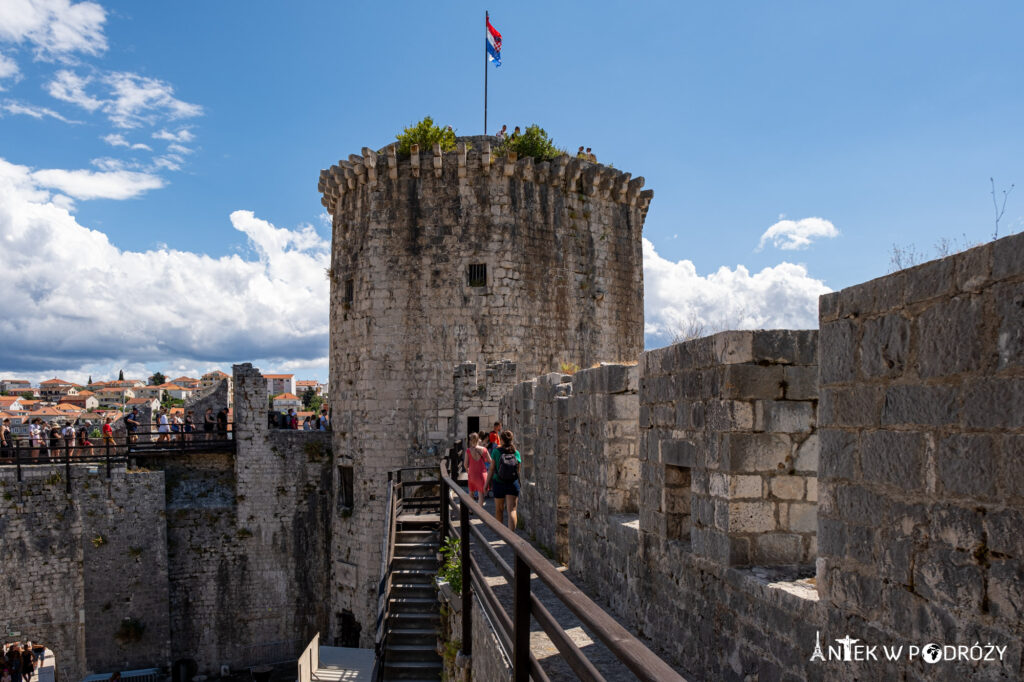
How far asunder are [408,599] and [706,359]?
6.01 m

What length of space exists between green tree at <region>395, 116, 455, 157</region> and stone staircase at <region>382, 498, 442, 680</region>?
9.56m

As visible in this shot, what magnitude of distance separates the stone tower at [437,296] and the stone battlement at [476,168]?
0.03 meters

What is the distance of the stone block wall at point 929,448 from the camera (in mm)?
2375

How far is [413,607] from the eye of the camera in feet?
29.7

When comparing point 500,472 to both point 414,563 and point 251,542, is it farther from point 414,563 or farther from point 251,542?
point 251,542

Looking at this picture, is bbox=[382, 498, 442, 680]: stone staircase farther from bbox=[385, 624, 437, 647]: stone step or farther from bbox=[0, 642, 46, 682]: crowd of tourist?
bbox=[0, 642, 46, 682]: crowd of tourist

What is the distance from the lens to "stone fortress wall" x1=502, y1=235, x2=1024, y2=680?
7.98 feet

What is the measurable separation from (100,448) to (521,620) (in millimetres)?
18811

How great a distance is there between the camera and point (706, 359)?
4.54 m

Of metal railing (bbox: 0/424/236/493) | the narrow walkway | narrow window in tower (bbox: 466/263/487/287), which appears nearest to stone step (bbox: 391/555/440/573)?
the narrow walkway

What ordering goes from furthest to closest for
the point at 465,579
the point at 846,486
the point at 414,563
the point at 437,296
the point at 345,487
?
the point at 345,487 → the point at 437,296 → the point at 414,563 → the point at 465,579 → the point at 846,486

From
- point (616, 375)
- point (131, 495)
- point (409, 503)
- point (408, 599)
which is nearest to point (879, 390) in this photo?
point (616, 375)

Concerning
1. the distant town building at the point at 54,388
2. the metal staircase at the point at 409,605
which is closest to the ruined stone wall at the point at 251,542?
the metal staircase at the point at 409,605

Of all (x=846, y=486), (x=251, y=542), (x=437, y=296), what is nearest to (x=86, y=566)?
(x=251, y=542)
